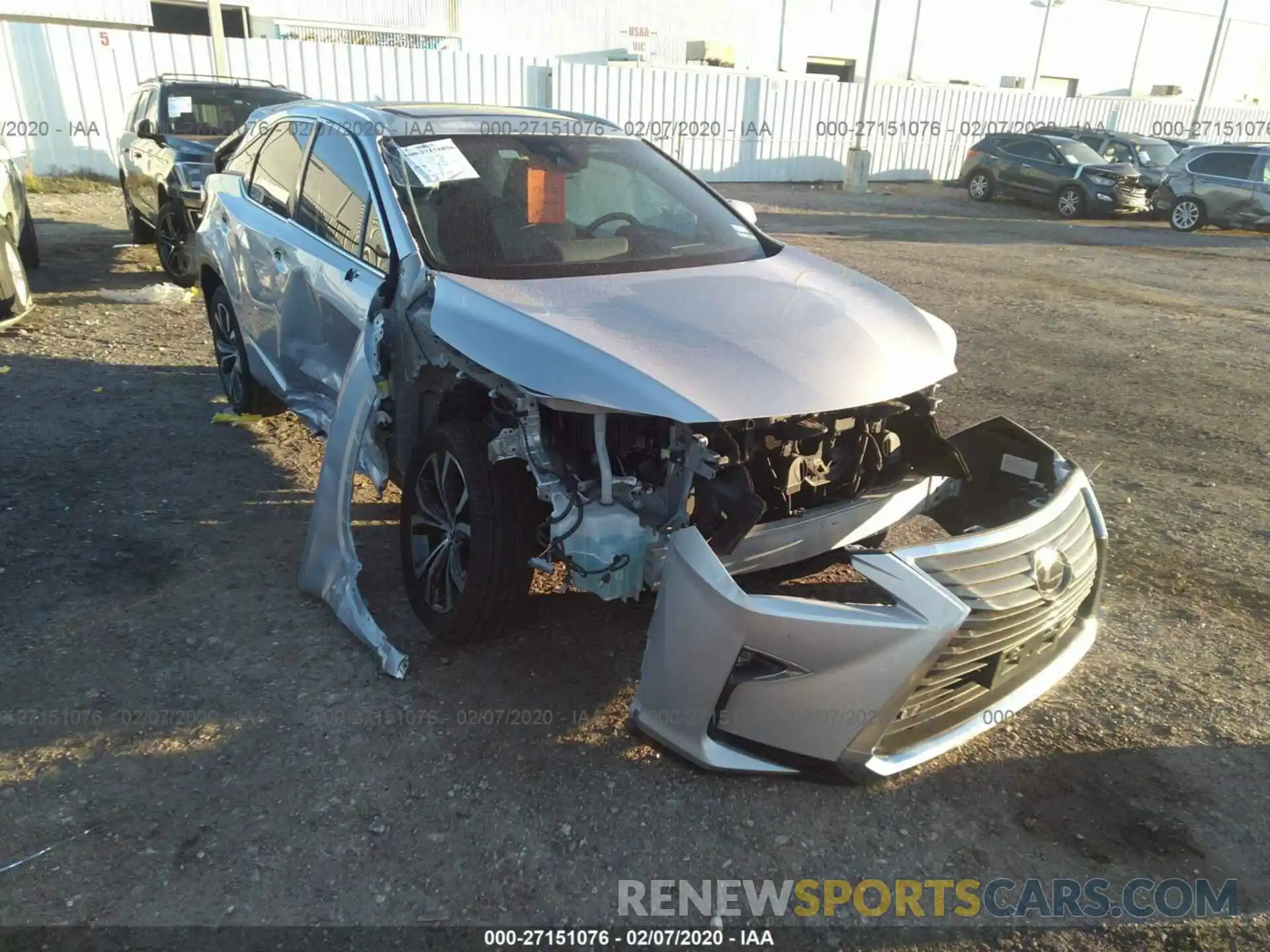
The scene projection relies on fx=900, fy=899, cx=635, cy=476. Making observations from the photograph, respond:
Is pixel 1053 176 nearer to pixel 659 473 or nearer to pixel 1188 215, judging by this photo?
pixel 1188 215

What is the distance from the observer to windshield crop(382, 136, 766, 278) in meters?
3.44

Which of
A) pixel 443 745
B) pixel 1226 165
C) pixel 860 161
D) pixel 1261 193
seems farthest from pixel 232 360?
pixel 860 161

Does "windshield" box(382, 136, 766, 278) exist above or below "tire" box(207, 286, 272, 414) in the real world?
above

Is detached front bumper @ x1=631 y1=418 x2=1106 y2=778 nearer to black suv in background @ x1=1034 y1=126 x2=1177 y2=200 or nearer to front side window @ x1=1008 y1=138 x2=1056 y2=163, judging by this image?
black suv in background @ x1=1034 y1=126 x2=1177 y2=200

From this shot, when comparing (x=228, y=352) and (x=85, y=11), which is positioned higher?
(x=85, y=11)

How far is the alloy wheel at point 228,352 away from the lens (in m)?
5.36

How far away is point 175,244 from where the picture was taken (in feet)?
28.3

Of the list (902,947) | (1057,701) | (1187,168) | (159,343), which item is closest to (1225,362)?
(1057,701)

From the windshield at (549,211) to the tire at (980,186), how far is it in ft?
56.9

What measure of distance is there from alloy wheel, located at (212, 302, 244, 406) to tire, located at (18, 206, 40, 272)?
183 inches

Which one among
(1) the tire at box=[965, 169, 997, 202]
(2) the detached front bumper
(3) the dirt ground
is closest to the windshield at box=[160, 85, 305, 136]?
(3) the dirt ground

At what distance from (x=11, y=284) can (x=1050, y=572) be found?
7961 millimetres

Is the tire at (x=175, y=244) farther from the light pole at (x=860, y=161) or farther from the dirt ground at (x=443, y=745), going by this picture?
the light pole at (x=860, y=161)

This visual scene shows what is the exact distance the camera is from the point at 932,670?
7.93 ft
